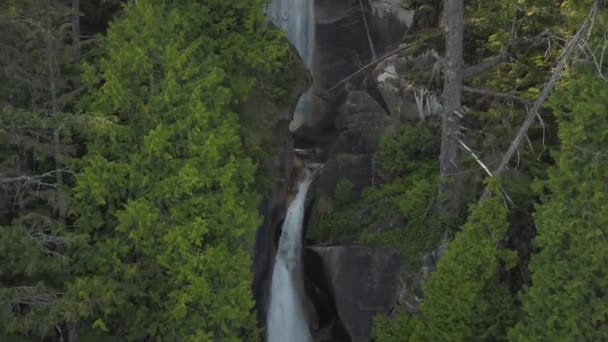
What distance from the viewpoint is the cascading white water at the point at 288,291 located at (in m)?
21.3

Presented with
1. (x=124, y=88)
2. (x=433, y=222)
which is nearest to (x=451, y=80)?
(x=433, y=222)

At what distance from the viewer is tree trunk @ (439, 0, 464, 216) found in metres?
16.8

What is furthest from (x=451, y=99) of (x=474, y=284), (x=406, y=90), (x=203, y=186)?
(x=203, y=186)

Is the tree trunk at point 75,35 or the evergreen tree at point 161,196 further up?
the tree trunk at point 75,35

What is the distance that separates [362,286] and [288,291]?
337 centimetres

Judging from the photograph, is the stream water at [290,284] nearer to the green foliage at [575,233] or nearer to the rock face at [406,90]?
the rock face at [406,90]

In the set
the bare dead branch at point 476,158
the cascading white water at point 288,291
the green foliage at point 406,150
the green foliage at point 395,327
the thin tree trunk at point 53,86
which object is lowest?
the cascading white water at point 288,291

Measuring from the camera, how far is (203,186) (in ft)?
48.0

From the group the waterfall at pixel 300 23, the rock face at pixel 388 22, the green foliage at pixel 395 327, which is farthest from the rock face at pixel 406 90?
the green foliage at pixel 395 327

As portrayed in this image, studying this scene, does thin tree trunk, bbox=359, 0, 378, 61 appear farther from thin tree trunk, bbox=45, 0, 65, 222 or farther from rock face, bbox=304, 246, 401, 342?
thin tree trunk, bbox=45, 0, 65, 222

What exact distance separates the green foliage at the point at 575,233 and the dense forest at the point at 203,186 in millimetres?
36

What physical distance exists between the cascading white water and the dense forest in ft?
14.4

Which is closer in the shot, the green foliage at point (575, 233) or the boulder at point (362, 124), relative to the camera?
the green foliage at point (575, 233)

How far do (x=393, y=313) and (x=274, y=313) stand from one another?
4653mm
